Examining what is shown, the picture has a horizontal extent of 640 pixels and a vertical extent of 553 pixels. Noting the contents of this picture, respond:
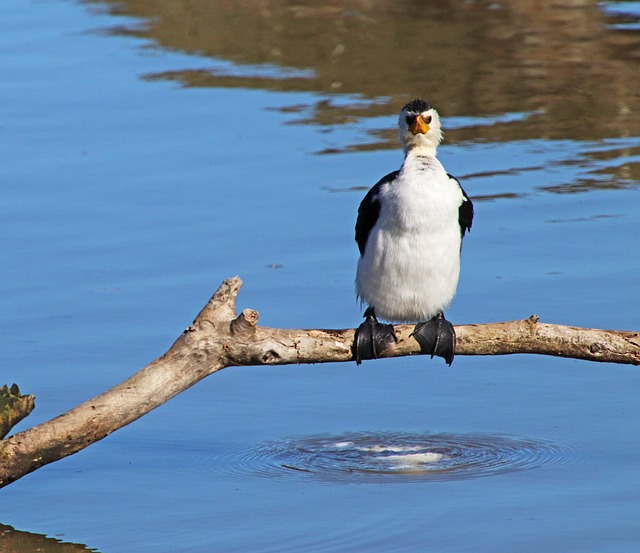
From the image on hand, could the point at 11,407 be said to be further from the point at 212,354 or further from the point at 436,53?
the point at 436,53

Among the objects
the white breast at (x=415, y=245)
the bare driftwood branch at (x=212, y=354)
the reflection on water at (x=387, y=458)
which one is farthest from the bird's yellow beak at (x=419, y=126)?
the reflection on water at (x=387, y=458)

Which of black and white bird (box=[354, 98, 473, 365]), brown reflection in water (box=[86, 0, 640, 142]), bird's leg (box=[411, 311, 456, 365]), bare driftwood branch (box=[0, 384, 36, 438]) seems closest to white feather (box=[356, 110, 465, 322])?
black and white bird (box=[354, 98, 473, 365])

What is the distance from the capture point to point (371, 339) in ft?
17.0

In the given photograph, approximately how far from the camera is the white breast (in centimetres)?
526

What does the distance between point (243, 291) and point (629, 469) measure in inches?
104

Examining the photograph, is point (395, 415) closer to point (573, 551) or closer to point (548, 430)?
point (548, 430)

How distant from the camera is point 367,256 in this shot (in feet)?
18.1

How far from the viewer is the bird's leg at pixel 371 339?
512 centimetres

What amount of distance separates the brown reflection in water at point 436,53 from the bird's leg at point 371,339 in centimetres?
510

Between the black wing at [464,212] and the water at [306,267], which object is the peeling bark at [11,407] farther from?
the black wing at [464,212]

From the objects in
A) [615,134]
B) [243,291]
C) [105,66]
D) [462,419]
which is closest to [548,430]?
[462,419]

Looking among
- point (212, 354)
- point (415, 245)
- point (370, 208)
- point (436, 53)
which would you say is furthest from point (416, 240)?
point (436, 53)

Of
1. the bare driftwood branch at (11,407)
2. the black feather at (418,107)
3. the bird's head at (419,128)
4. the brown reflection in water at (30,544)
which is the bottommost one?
the brown reflection in water at (30,544)

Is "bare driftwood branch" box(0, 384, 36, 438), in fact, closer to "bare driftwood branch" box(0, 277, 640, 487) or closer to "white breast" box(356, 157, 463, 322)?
"bare driftwood branch" box(0, 277, 640, 487)
